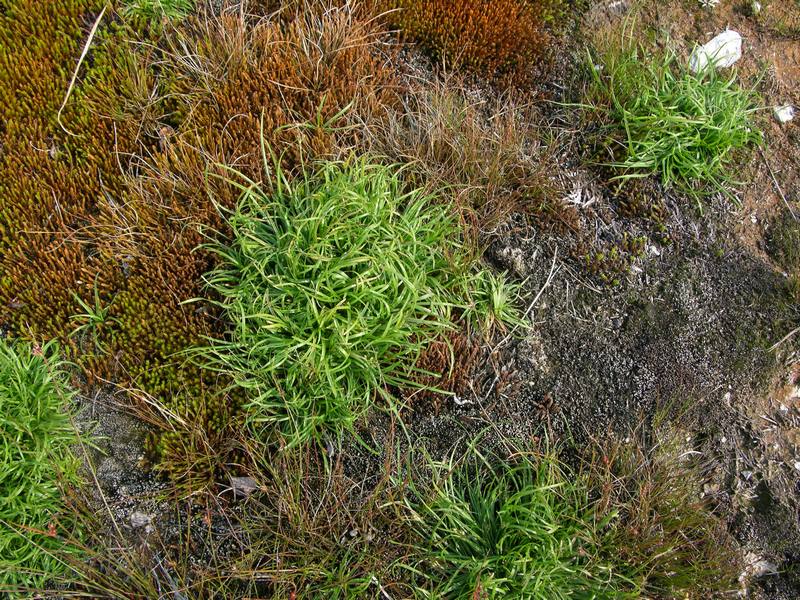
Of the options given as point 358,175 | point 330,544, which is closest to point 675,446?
point 330,544

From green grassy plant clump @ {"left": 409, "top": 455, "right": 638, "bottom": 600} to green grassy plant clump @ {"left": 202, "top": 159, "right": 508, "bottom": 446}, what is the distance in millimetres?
658

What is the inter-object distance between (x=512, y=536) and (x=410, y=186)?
212 cm

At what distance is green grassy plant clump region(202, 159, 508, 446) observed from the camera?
3.20m

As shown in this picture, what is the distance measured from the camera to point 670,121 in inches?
Result: 153

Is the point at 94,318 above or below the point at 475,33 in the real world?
below

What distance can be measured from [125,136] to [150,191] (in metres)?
0.46

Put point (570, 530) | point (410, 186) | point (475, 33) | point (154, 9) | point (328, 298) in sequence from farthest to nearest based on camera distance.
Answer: point (475, 33)
point (154, 9)
point (410, 186)
point (328, 298)
point (570, 530)

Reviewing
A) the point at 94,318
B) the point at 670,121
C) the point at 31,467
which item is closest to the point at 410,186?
the point at 670,121

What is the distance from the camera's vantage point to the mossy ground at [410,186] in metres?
3.12

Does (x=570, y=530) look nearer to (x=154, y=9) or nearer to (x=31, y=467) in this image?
(x=31, y=467)

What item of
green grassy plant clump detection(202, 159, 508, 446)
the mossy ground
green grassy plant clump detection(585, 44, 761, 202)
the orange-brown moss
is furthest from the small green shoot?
green grassy plant clump detection(585, 44, 761, 202)

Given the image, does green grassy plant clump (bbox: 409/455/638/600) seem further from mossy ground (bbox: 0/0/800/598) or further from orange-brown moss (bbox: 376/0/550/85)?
orange-brown moss (bbox: 376/0/550/85)

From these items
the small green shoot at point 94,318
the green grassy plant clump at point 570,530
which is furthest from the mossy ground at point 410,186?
the green grassy plant clump at point 570,530

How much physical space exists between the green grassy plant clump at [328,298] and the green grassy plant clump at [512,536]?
2.16ft
